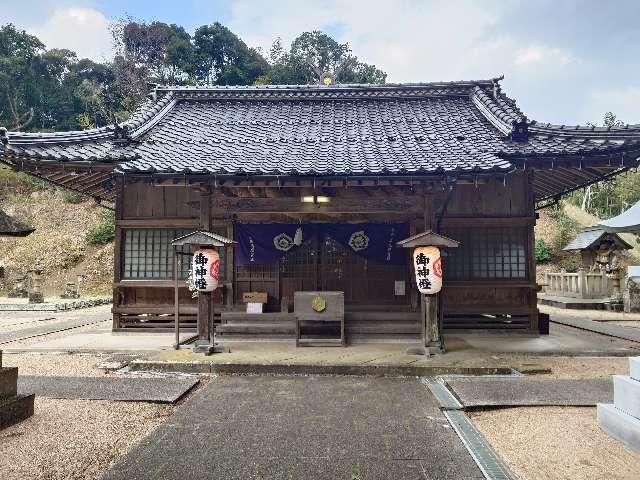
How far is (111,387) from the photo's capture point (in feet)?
20.7

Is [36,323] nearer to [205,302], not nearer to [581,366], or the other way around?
[205,302]

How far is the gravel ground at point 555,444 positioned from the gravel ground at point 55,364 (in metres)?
6.53

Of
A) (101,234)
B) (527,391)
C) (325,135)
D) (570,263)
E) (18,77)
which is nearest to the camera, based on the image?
(527,391)

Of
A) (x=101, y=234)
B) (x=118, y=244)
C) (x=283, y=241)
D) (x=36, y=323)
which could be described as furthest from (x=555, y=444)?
(x=101, y=234)

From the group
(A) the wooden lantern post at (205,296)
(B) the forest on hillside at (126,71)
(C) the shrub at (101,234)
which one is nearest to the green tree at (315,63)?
(B) the forest on hillside at (126,71)

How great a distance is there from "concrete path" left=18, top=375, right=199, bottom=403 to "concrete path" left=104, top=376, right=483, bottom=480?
1.35 ft

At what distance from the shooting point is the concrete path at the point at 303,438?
3.78 m

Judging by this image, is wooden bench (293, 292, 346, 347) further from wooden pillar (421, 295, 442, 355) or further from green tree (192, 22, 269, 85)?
green tree (192, 22, 269, 85)

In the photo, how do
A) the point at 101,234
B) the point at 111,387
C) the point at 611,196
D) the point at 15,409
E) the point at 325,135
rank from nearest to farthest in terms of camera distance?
the point at 15,409
the point at 111,387
the point at 325,135
the point at 101,234
the point at 611,196

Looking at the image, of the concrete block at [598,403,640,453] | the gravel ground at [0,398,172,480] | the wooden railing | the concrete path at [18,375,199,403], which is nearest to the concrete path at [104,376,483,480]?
the gravel ground at [0,398,172,480]

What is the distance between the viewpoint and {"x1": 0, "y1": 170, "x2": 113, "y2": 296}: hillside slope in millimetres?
27250

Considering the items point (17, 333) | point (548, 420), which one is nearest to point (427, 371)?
point (548, 420)

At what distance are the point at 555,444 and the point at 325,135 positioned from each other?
8.93 metres

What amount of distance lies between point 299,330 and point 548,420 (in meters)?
5.24
